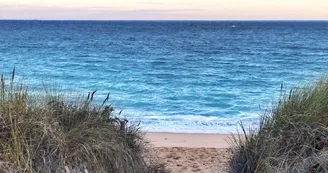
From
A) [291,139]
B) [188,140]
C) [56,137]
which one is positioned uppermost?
[56,137]

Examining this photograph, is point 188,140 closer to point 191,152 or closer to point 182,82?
point 191,152

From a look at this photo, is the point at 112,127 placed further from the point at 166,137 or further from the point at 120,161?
the point at 166,137

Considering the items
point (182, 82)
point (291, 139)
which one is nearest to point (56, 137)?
point (291, 139)

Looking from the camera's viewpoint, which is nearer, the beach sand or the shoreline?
the beach sand

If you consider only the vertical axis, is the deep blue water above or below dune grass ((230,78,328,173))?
below

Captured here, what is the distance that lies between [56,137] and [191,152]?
501 cm

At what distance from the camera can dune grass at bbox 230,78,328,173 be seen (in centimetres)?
385

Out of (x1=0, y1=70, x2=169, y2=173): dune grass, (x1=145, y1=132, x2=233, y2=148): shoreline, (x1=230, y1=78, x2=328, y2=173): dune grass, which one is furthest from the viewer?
(x1=145, y1=132, x2=233, y2=148): shoreline

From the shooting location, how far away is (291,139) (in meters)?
4.12

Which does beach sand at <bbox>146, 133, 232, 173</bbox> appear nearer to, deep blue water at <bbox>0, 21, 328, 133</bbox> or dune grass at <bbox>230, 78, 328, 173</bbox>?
deep blue water at <bbox>0, 21, 328, 133</bbox>

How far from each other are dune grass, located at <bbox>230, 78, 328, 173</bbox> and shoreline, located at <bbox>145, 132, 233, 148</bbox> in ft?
15.0

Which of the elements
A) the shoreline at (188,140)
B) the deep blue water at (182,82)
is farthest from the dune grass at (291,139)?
the shoreline at (188,140)

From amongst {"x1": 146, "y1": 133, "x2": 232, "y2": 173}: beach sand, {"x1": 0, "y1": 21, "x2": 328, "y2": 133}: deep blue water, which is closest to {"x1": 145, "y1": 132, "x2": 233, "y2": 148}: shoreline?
{"x1": 146, "y1": 133, "x2": 232, "y2": 173}: beach sand

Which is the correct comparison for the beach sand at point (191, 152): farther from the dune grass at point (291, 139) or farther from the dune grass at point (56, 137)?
the dune grass at point (56, 137)
